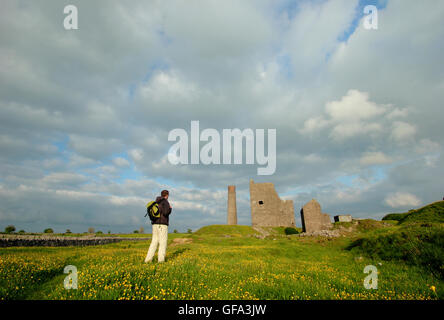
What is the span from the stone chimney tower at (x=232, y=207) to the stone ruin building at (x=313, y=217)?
934 inches

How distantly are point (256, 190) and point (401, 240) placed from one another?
1724 inches

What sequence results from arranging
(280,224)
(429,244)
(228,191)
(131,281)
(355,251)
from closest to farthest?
(131,281) < (429,244) < (355,251) < (280,224) < (228,191)

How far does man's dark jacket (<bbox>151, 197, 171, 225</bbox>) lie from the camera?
941 cm

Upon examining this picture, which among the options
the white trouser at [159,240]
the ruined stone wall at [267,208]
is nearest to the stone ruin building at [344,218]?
the ruined stone wall at [267,208]

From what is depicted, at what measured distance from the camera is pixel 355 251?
15102 millimetres

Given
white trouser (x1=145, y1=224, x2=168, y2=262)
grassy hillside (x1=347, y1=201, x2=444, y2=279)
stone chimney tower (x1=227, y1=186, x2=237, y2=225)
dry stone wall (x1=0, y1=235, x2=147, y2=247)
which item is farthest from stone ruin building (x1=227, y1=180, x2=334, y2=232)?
white trouser (x1=145, y1=224, x2=168, y2=262)

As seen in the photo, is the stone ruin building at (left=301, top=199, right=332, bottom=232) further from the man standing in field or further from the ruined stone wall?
the man standing in field

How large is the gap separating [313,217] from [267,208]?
17754 mm

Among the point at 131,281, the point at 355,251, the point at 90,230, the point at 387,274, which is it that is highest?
the point at 131,281

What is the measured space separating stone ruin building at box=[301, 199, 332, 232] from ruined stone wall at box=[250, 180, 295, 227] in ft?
54.2

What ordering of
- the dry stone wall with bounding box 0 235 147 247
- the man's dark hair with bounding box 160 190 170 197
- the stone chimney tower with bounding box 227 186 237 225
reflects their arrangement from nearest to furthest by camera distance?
the man's dark hair with bounding box 160 190 170 197 → the dry stone wall with bounding box 0 235 147 247 → the stone chimney tower with bounding box 227 186 237 225

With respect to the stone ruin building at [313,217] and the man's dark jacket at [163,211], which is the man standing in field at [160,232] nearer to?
the man's dark jacket at [163,211]
